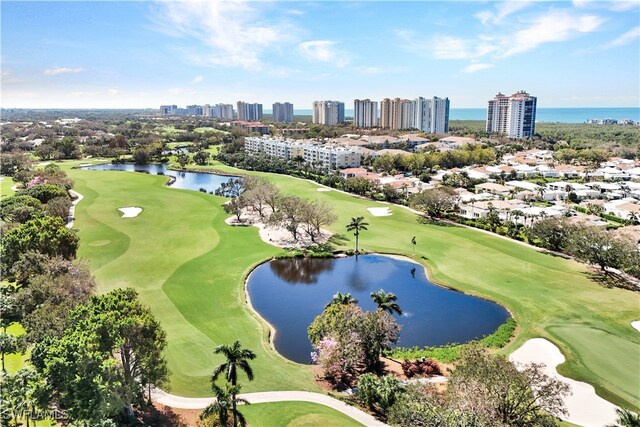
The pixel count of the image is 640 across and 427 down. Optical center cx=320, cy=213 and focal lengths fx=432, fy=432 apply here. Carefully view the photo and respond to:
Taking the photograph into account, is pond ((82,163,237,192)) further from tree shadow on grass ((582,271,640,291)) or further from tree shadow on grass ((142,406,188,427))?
tree shadow on grass ((142,406,188,427))

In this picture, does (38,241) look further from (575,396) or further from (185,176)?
(185,176)

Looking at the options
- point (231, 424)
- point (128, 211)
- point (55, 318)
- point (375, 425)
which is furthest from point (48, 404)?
point (128, 211)

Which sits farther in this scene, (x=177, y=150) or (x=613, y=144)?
(x=177, y=150)

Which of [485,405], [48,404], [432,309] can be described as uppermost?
[485,405]

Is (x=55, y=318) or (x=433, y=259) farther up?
(x=55, y=318)

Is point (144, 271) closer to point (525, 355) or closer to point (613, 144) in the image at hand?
point (525, 355)

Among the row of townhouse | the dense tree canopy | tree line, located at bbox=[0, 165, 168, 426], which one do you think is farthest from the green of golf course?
the row of townhouse

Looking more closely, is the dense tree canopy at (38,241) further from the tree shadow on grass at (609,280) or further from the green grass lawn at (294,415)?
the tree shadow on grass at (609,280)

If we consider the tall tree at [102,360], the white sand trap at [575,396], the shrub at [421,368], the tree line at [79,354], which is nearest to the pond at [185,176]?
the tree line at [79,354]
